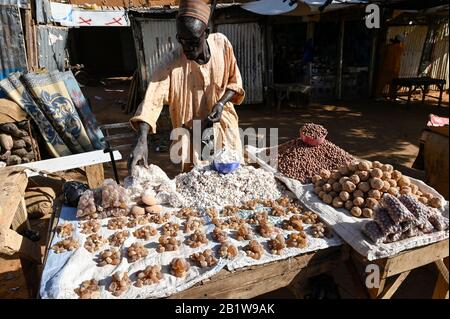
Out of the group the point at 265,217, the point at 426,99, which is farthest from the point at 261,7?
the point at 265,217

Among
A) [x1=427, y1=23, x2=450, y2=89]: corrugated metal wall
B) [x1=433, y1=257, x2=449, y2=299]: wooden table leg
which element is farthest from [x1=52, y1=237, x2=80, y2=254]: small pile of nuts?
[x1=427, y1=23, x2=450, y2=89]: corrugated metal wall

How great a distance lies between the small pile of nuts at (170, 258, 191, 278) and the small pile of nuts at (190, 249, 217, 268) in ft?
0.18

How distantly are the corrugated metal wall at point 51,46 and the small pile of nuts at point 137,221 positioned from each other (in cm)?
642

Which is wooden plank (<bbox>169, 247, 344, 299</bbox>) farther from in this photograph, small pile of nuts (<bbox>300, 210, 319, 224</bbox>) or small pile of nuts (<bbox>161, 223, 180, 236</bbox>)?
small pile of nuts (<bbox>161, 223, 180, 236</bbox>)

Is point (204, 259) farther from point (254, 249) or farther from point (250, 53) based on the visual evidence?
point (250, 53)

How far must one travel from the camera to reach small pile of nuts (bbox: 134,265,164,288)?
62.1 inches


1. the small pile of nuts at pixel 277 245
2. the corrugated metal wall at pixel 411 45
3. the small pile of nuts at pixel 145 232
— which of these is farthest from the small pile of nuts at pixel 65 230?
the corrugated metal wall at pixel 411 45

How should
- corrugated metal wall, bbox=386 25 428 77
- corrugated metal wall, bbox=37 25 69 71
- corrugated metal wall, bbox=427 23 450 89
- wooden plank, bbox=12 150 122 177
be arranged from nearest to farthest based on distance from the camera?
wooden plank, bbox=12 150 122 177 → corrugated metal wall, bbox=37 25 69 71 → corrugated metal wall, bbox=386 25 428 77 → corrugated metal wall, bbox=427 23 450 89

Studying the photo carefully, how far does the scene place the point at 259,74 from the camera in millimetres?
9344

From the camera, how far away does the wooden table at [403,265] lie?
178cm

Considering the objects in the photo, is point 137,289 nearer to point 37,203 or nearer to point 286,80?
point 37,203

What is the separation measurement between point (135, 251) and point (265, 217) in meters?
0.80

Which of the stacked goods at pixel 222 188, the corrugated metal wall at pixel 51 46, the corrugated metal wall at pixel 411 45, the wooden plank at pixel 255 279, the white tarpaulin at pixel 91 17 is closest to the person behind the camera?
the wooden plank at pixel 255 279

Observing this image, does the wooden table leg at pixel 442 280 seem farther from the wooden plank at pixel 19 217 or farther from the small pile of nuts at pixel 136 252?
the wooden plank at pixel 19 217
